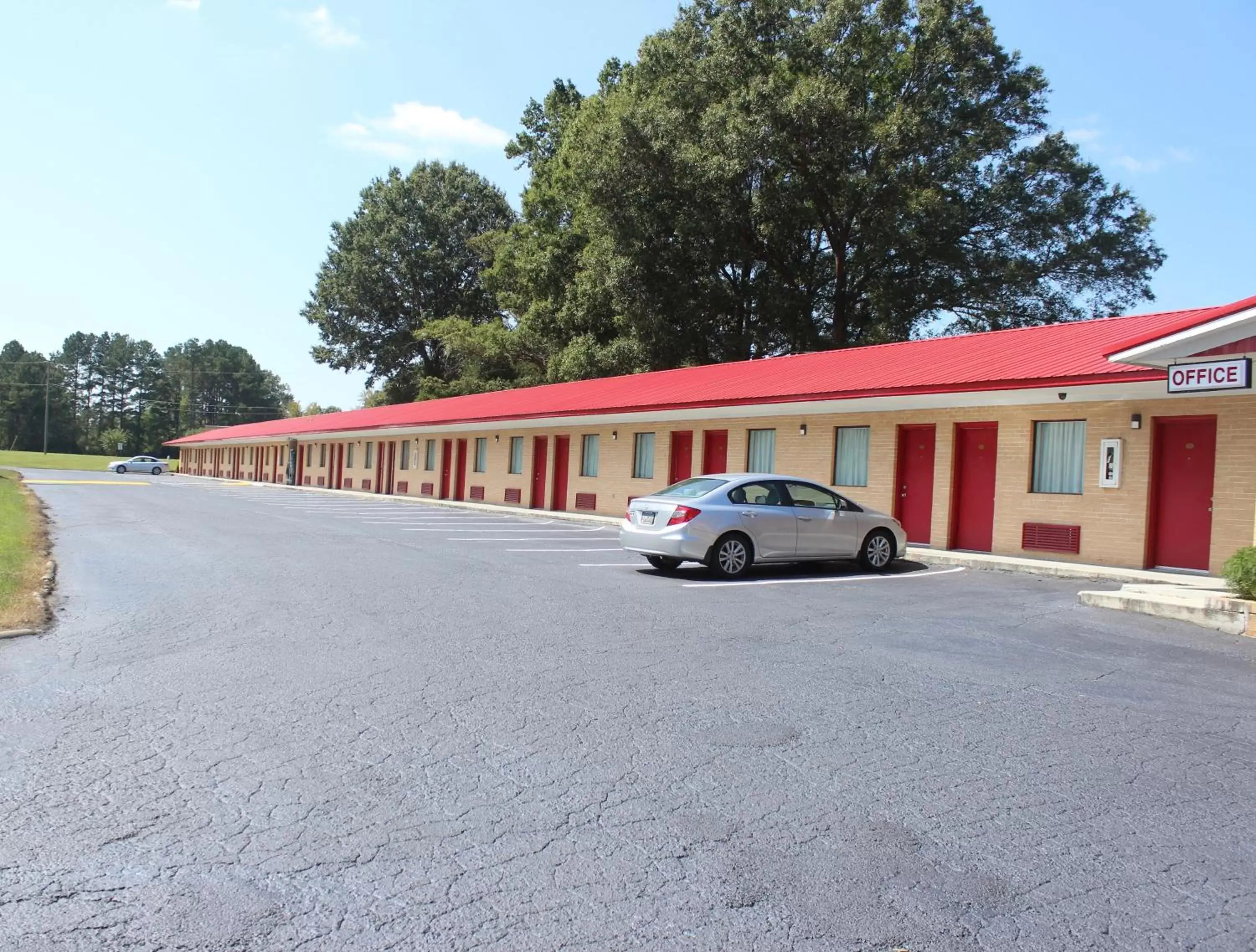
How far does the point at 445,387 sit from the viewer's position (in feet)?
199

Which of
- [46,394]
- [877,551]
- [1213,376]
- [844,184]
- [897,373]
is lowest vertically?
[877,551]

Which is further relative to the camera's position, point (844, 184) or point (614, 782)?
point (844, 184)

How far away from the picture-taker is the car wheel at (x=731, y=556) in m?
12.5

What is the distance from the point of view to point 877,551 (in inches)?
555

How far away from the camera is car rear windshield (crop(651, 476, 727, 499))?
12.9 m

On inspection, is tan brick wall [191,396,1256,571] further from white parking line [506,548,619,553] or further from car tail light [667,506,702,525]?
car tail light [667,506,702,525]

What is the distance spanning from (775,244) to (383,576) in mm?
31701

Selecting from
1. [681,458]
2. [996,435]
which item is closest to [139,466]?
[681,458]

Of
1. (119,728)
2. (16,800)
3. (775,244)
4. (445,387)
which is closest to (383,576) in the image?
(119,728)

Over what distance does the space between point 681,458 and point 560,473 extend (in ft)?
20.0

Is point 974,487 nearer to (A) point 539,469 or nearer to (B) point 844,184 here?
(A) point 539,469

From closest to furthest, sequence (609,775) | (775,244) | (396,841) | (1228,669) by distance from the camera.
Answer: (396,841) < (609,775) < (1228,669) < (775,244)

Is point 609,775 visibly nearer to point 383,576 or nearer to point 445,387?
point 383,576

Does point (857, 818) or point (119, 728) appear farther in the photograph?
point (119, 728)
